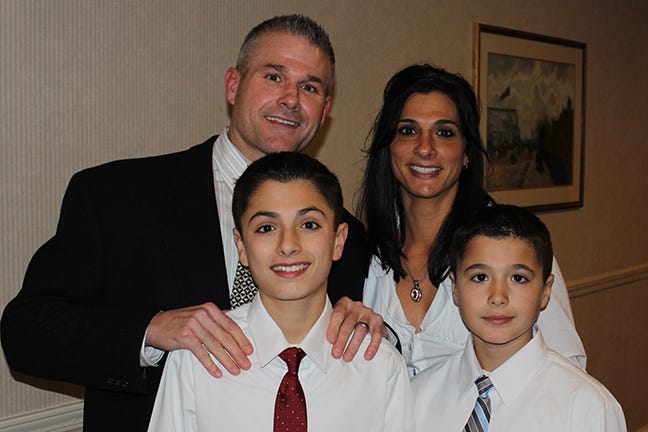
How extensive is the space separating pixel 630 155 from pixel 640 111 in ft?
1.26

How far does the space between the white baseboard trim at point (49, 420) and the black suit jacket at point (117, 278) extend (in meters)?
0.48

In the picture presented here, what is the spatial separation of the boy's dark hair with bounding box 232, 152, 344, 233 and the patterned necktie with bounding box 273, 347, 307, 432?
1.27 ft

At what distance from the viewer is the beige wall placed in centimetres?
238

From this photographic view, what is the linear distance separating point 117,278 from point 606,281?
13.8 ft

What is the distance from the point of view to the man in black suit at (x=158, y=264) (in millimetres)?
1799

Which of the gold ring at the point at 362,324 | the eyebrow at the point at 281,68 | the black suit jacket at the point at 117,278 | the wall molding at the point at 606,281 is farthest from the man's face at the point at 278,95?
the wall molding at the point at 606,281

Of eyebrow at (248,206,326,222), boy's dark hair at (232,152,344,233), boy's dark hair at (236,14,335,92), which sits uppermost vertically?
boy's dark hair at (236,14,335,92)

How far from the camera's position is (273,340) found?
5.85 feet

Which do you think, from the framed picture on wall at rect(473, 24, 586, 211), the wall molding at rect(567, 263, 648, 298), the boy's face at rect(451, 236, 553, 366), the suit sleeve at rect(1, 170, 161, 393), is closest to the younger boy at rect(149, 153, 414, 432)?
the suit sleeve at rect(1, 170, 161, 393)

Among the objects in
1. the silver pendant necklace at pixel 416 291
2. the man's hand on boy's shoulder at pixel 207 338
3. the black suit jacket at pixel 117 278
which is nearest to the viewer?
the man's hand on boy's shoulder at pixel 207 338

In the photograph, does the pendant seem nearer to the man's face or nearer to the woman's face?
the woman's face

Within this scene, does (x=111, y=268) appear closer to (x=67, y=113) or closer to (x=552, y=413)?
(x=67, y=113)

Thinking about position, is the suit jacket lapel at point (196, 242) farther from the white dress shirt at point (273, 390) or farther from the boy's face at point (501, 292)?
the boy's face at point (501, 292)

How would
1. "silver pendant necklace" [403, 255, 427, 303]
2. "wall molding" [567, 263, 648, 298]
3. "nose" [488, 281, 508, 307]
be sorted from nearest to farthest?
"nose" [488, 281, 508, 307] → "silver pendant necklace" [403, 255, 427, 303] → "wall molding" [567, 263, 648, 298]
